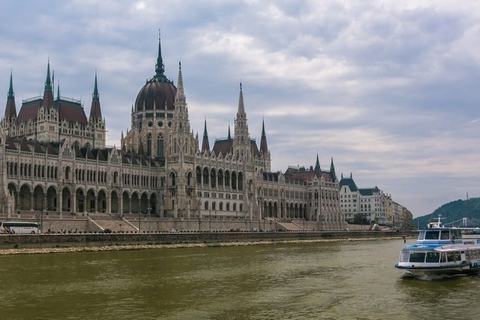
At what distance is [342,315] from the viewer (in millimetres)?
36812

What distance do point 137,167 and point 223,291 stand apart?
320 feet

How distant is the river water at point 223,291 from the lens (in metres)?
37.8

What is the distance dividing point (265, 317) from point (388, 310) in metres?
7.70

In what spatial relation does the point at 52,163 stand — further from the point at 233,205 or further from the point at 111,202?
the point at 233,205

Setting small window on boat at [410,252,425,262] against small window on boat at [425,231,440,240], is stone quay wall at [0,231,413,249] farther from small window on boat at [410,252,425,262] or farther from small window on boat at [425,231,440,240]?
small window on boat at [410,252,425,262]

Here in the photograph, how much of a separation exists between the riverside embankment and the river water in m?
12.8

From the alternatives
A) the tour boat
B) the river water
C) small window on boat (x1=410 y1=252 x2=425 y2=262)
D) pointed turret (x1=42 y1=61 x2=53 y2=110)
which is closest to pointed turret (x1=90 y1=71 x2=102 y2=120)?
pointed turret (x1=42 y1=61 x2=53 y2=110)

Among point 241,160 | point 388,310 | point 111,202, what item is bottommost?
point 388,310

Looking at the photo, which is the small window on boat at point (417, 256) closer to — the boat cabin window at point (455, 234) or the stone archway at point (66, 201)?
the boat cabin window at point (455, 234)

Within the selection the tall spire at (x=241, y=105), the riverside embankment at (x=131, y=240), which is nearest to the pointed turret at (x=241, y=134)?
the tall spire at (x=241, y=105)

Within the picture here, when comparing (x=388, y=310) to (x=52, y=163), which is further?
(x=52, y=163)

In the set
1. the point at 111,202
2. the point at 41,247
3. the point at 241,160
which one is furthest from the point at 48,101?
the point at 41,247

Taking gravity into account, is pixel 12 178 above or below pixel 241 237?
above

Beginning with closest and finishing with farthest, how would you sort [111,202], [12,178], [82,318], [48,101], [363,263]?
[82,318] < [363,263] < [12,178] < [111,202] < [48,101]
